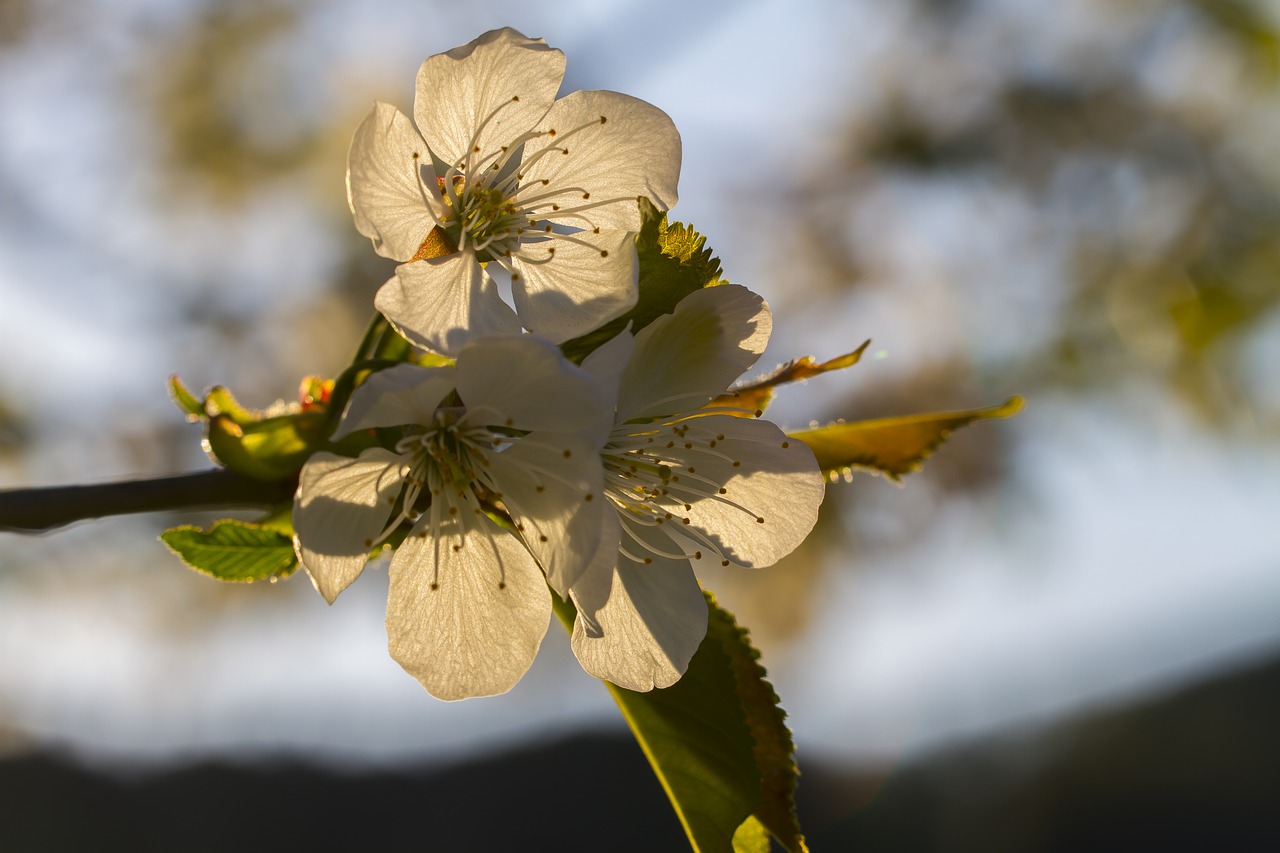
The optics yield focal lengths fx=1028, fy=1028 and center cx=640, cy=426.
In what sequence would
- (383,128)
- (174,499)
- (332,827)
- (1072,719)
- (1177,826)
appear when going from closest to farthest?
(174,499), (383,128), (1177,826), (332,827), (1072,719)

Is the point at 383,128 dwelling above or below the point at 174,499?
above

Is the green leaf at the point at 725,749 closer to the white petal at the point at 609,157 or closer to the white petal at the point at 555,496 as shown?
the white petal at the point at 555,496

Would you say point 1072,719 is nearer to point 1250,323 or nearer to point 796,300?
point 1250,323

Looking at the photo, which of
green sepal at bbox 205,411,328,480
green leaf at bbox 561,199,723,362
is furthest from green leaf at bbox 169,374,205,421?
green leaf at bbox 561,199,723,362

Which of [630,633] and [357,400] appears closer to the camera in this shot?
[357,400]

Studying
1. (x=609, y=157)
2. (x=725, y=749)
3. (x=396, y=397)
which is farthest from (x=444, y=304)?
(x=725, y=749)

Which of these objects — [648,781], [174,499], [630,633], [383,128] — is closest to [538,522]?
[630,633]

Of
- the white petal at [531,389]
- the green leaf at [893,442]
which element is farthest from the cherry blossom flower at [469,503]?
the green leaf at [893,442]
